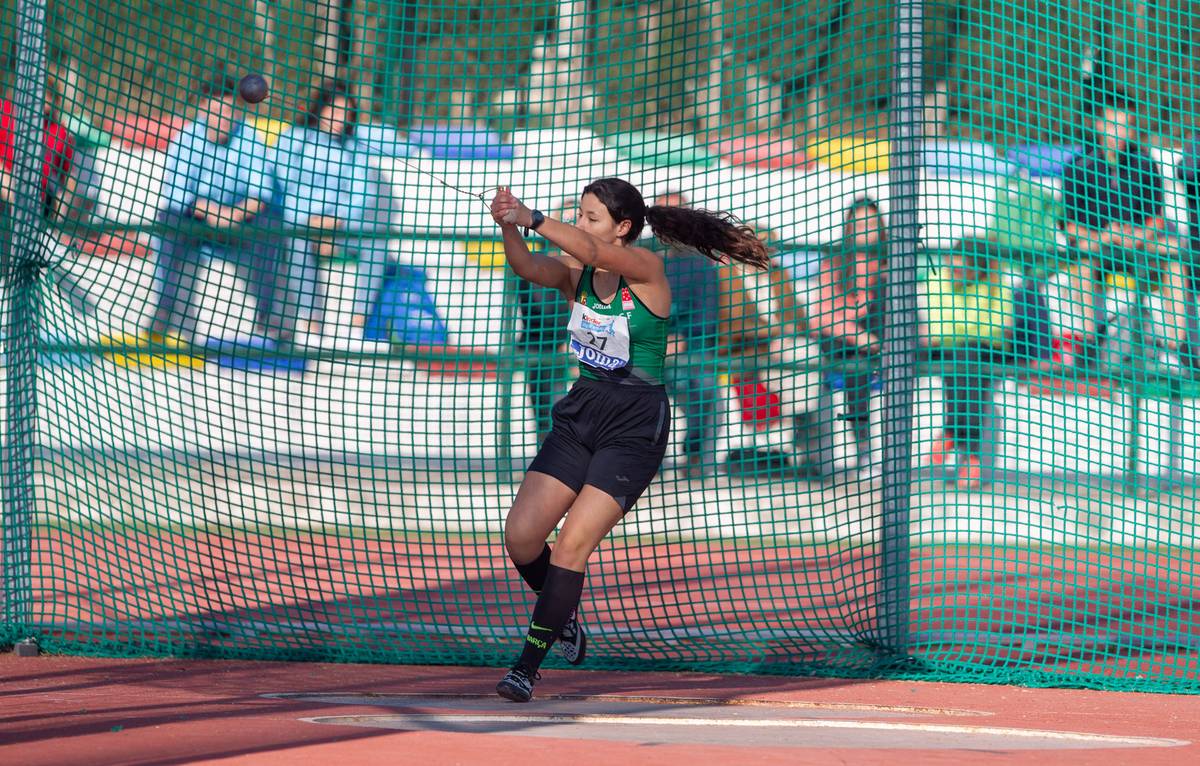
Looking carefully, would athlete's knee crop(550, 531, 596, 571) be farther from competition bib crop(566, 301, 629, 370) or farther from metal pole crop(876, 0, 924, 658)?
metal pole crop(876, 0, 924, 658)

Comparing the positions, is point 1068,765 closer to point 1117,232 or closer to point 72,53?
point 1117,232

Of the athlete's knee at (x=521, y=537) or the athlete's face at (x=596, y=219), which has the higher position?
the athlete's face at (x=596, y=219)

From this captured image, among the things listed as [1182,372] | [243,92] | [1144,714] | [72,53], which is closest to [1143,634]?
[1144,714]

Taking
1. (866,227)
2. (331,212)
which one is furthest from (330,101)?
(866,227)

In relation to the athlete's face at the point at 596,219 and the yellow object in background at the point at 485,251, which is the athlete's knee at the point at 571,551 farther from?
the yellow object in background at the point at 485,251

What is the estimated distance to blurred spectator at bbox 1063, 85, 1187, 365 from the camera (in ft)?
28.4

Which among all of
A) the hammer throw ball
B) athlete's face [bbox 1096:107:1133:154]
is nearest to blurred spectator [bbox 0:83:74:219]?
the hammer throw ball

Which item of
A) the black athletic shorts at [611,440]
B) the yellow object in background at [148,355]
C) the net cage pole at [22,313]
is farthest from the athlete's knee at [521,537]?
the yellow object in background at [148,355]

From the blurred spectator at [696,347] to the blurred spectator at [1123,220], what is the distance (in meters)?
2.48

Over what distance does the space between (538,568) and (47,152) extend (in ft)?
12.5

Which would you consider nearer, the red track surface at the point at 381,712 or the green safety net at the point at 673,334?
the red track surface at the point at 381,712

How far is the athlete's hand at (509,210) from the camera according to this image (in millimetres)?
5547

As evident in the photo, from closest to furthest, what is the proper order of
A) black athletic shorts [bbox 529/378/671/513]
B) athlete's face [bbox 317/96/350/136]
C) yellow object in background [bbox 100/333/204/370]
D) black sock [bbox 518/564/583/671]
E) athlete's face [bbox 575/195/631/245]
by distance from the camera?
1. black sock [bbox 518/564/583/671]
2. black athletic shorts [bbox 529/378/671/513]
3. athlete's face [bbox 575/195/631/245]
4. athlete's face [bbox 317/96/350/136]
5. yellow object in background [bbox 100/333/204/370]

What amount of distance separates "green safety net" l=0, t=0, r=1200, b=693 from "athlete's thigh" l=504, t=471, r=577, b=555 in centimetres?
142
